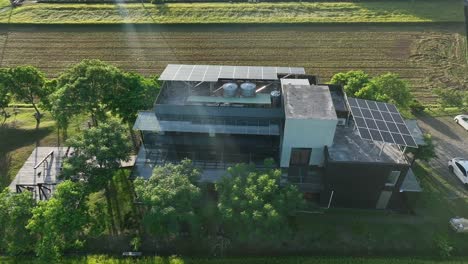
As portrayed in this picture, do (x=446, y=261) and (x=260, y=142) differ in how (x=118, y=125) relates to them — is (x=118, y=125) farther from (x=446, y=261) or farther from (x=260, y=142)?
(x=446, y=261)

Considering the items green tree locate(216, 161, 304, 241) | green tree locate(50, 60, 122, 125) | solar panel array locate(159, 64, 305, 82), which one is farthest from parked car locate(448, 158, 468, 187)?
green tree locate(50, 60, 122, 125)

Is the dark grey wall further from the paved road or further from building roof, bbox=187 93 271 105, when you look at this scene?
building roof, bbox=187 93 271 105

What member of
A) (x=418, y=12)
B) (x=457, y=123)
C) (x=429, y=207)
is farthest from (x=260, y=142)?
(x=418, y=12)

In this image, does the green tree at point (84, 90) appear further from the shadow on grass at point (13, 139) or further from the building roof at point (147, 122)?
the shadow on grass at point (13, 139)

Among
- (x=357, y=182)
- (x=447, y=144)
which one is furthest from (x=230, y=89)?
(x=447, y=144)

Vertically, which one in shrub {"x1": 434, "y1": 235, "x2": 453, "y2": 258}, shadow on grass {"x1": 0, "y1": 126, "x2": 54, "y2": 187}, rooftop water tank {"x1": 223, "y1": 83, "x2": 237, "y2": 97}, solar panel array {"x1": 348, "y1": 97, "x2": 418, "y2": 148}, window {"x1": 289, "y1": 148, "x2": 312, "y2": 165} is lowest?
shrub {"x1": 434, "y1": 235, "x2": 453, "y2": 258}

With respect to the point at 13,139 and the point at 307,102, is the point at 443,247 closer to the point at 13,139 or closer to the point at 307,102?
the point at 307,102
